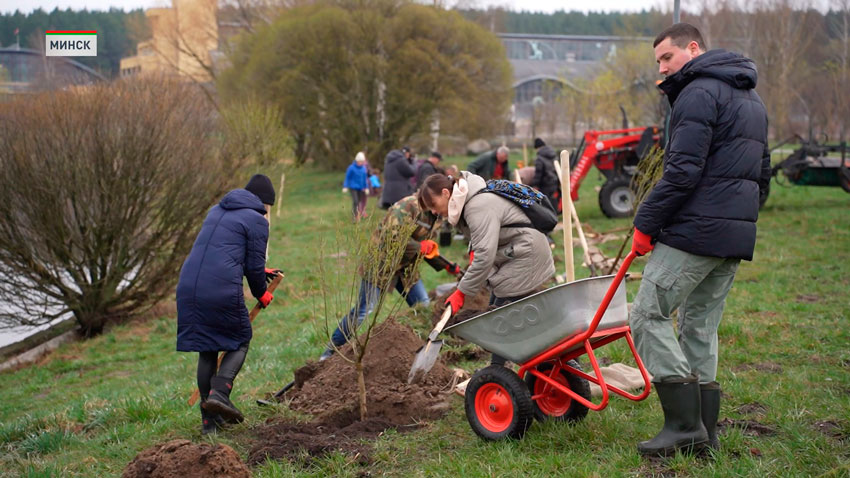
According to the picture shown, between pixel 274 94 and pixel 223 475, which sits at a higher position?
pixel 274 94

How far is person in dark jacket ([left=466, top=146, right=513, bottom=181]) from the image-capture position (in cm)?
1327

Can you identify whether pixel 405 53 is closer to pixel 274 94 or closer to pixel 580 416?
pixel 274 94

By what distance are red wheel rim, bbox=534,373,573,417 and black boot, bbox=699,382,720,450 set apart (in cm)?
78

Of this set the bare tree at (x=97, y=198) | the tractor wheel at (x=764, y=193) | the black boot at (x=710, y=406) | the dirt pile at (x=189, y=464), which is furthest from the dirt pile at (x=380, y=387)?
the bare tree at (x=97, y=198)

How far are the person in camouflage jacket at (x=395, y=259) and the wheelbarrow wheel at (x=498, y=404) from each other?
0.79 meters

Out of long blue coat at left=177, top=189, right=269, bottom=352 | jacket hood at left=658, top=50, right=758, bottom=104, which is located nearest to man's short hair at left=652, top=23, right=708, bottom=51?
jacket hood at left=658, top=50, right=758, bottom=104

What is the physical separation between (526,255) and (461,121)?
975 inches

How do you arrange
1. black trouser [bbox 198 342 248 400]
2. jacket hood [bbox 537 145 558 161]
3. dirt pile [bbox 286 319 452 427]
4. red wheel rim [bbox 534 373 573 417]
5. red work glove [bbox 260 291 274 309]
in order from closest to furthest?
red wheel rim [bbox 534 373 573 417] < black trouser [bbox 198 342 248 400] < dirt pile [bbox 286 319 452 427] < red work glove [bbox 260 291 274 309] < jacket hood [bbox 537 145 558 161]

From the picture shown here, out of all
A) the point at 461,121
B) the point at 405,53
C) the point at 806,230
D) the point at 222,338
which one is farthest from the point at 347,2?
the point at 222,338

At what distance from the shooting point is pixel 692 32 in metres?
3.54

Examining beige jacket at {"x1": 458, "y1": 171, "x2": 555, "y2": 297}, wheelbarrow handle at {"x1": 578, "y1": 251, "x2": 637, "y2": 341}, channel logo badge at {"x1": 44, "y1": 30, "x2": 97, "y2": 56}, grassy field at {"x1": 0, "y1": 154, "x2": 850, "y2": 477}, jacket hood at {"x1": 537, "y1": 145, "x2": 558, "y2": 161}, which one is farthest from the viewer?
jacket hood at {"x1": 537, "y1": 145, "x2": 558, "y2": 161}

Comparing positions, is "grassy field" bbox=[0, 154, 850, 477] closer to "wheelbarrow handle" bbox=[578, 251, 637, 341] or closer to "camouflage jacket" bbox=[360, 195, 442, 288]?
"camouflage jacket" bbox=[360, 195, 442, 288]

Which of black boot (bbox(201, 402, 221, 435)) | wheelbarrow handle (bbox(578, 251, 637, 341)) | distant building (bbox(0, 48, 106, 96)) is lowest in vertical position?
black boot (bbox(201, 402, 221, 435))

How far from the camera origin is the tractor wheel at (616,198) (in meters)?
15.0
